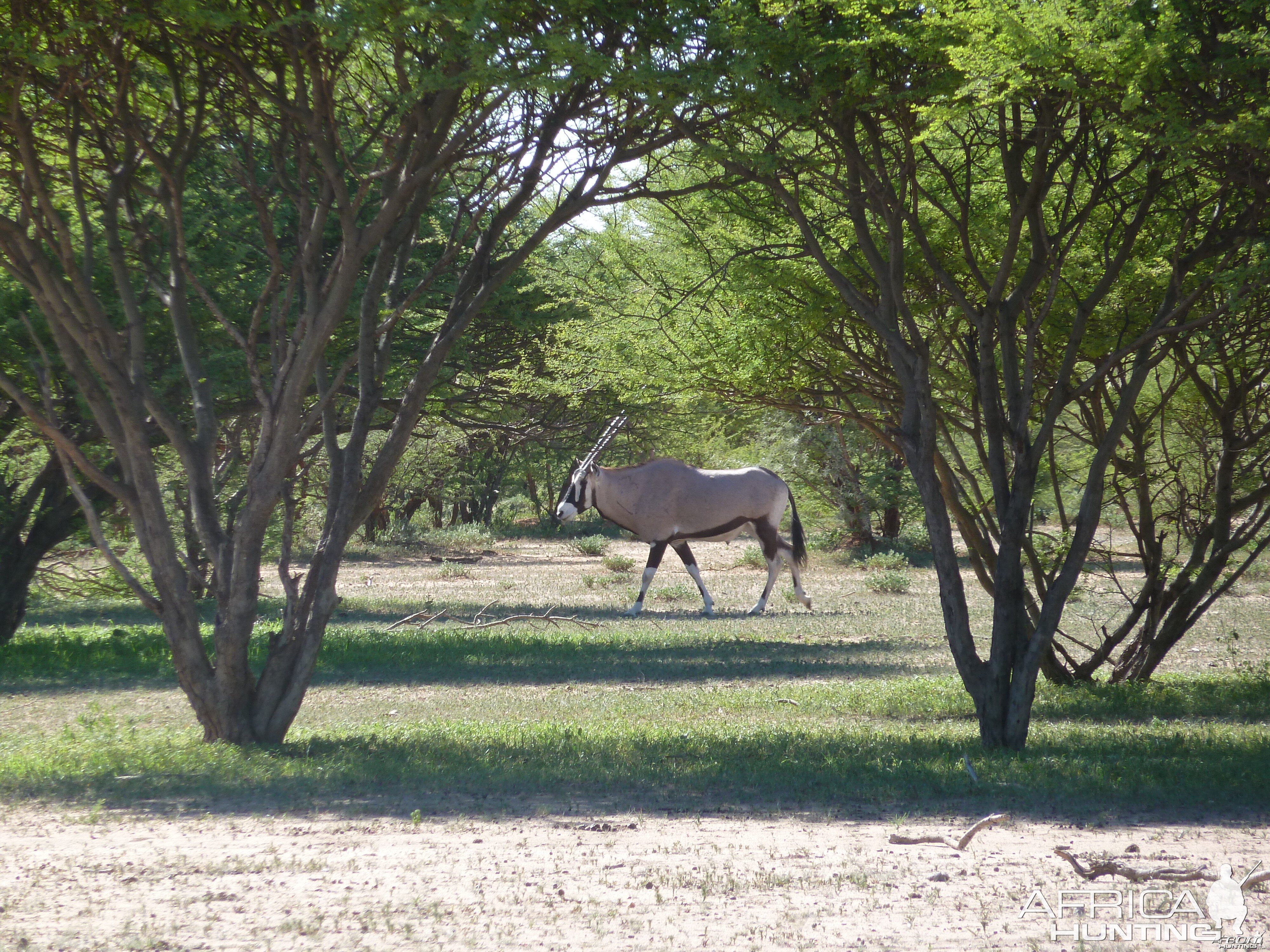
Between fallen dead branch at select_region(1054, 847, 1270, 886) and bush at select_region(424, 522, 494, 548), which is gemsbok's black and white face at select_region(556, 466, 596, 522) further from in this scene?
bush at select_region(424, 522, 494, 548)

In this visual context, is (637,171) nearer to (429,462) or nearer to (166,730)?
(166,730)

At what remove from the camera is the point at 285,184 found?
8.41 m

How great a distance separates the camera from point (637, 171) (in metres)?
14.1

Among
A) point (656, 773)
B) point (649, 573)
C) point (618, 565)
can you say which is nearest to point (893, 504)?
point (618, 565)

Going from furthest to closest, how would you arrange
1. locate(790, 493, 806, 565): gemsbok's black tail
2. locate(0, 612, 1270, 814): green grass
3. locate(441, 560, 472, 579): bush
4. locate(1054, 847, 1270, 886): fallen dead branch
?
locate(441, 560, 472, 579): bush < locate(790, 493, 806, 565): gemsbok's black tail < locate(0, 612, 1270, 814): green grass < locate(1054, 847, 1270, 886): fallen dead branch

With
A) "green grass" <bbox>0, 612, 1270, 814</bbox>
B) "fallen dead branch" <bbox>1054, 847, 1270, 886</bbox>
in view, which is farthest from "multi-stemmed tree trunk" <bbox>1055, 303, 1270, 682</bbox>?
"fallen dead branch" <bbox>1054, 847, 1270, 886</bbox>

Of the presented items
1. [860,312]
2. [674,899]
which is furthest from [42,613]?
[674,899]

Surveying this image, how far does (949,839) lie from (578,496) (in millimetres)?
14661

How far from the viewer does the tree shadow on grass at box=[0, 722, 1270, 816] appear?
6.52 metres
